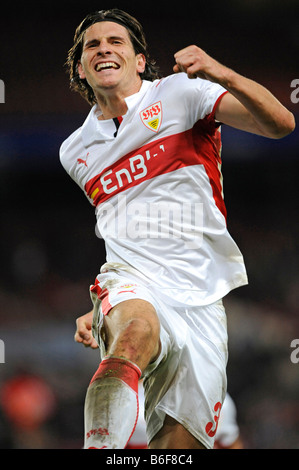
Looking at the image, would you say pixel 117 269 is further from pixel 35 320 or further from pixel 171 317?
pixel 35 320

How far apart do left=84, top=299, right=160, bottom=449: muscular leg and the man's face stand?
1218 millimetres

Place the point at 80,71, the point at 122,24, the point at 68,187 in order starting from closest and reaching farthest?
the point at 122,24 → the point at 80,71 → the point at 68,187

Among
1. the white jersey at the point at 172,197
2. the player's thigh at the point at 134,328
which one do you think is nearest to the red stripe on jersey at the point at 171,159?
the white jersey at the point at 172,197

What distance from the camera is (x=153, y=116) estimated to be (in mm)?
3018

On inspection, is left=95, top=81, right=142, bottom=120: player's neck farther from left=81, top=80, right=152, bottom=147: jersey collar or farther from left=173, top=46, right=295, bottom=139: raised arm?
left=173, top=46, right=295, bottom=139: raised arm

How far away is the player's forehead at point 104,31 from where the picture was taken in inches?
132

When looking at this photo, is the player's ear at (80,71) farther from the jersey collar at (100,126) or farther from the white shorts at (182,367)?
the white shorts at (182,367)

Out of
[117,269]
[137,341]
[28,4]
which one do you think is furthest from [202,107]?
[28,4]

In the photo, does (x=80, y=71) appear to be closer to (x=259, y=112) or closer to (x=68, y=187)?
(x=259, y=112)

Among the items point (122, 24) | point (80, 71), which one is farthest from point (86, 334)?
point (122, 24)

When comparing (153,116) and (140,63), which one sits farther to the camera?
(140,63)

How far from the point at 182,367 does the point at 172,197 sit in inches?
28.2
